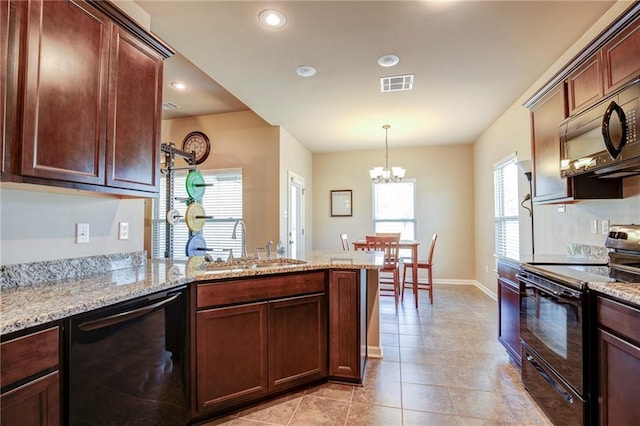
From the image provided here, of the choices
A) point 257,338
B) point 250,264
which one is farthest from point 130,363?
point 250,264

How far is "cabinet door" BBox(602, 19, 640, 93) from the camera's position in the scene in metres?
1.70

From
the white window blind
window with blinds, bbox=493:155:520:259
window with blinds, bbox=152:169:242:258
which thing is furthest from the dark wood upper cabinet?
the white window blind

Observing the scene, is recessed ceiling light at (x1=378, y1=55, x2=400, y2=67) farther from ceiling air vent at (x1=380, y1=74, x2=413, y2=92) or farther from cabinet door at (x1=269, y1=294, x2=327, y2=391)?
cabinet door at (x1=269, y1=294, x2=327, y2=391)

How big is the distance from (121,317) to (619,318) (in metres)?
2.16

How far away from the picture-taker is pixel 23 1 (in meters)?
1.32

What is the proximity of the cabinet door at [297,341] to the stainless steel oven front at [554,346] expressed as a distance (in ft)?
4.58

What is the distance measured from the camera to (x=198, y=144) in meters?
4.82

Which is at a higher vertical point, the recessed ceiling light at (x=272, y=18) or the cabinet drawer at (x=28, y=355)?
the recessed ceiling light at (x=272, y=18)

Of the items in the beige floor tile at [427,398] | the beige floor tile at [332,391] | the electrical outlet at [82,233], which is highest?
the electrical outlet at [82,233]

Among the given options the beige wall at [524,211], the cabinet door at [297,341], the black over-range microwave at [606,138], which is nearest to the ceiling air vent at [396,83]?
the beige wall at [524,211]

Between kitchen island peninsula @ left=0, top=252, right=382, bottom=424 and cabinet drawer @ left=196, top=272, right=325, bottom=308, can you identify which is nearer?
kitchen island peninsula @ left=0, top=252, right=382, bottom=424

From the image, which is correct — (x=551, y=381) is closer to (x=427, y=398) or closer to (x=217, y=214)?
(x=427, y=398)

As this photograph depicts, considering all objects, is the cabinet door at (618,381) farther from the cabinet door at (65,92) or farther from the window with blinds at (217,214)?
the window with blinds at (217,214)

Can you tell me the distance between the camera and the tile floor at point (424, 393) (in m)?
1.89
